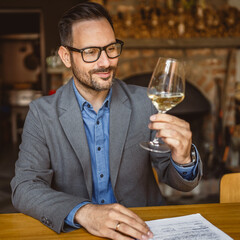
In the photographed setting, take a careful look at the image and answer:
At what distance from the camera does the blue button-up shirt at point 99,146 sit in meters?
1.38

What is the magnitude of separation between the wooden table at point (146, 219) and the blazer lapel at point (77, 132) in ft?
1.09

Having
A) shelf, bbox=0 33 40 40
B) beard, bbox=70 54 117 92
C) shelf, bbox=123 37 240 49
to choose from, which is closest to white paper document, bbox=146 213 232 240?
beard, bbox=70 54 117 92

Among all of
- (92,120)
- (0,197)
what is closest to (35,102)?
(92,120)

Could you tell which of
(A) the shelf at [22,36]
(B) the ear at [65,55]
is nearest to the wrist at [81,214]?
(B) the ear at [65,55]

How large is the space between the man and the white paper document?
0.76 ft

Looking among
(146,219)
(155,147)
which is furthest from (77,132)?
(146,219)

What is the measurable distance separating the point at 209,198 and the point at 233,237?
2.45 metres

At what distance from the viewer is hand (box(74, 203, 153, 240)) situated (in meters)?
0.88

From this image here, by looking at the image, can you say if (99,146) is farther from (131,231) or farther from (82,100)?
(131,231)

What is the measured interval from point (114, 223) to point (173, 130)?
0.33 m

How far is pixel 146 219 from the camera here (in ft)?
3.34

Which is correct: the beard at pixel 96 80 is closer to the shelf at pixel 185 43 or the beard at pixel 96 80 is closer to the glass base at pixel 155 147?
the glass base at pixel 155 147

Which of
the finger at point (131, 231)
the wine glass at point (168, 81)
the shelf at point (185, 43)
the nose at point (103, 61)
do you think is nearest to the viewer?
the finger at point (131, 231)

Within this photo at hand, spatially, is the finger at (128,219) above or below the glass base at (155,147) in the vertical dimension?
below
